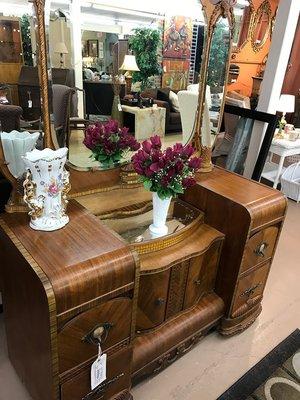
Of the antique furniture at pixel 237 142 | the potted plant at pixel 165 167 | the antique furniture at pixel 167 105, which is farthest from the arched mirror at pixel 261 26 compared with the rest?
the potted plant at pixel 165 167

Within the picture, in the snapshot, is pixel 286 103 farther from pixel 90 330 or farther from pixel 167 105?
pixel 90 330

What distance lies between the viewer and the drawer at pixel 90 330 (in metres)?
0.94

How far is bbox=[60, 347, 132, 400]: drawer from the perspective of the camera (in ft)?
3.38

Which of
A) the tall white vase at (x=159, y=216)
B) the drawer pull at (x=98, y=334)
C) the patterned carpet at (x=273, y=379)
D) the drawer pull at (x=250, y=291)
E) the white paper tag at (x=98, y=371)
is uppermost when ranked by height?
the tall white vase at (x=159, y=216)

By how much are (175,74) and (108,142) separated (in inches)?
19.5

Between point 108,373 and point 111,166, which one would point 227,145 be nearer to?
point 111,166

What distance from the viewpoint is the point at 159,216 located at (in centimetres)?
136

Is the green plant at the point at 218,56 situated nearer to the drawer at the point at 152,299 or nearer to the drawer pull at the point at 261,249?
the drawer pull at the point at 261,249

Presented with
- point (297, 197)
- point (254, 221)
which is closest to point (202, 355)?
point (254, 221)

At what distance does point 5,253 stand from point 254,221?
102 cm

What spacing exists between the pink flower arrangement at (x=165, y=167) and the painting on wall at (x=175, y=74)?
0.44 m

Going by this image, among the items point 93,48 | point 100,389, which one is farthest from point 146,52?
point 100,389

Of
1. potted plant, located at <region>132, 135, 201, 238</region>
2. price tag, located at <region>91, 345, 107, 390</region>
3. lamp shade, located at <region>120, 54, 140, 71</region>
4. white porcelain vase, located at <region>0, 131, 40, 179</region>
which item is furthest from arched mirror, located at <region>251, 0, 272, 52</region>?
price tag, located at <region>91, 345, 107, 390</region>

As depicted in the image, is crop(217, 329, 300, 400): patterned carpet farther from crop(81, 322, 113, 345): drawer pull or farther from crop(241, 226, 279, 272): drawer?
crop(81, 322, 113, 345): drawer pull
